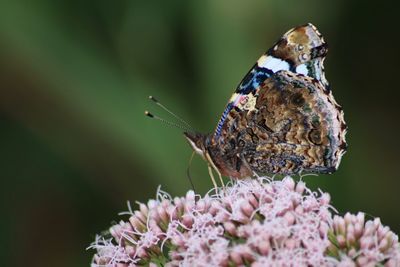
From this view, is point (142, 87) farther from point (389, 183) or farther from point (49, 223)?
point (389, 183)

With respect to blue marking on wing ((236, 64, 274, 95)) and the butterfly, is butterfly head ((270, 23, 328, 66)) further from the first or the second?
blue marking on wing ((236, 64, 274, 95))

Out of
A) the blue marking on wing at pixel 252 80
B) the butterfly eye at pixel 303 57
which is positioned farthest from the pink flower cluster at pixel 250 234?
the butterfly eye at pixel 303 57

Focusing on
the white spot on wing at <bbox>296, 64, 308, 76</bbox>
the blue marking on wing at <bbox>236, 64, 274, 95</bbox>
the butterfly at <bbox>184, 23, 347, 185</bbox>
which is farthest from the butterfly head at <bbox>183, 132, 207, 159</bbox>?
the white spot on wing at <bbox>296, 64, 308, 76</bbox>

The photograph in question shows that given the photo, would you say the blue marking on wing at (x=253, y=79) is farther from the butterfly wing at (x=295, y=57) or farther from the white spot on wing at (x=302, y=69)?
the white spot on wing at (x=302, y=69)

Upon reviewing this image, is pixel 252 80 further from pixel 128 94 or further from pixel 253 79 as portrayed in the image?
pixel 128 94

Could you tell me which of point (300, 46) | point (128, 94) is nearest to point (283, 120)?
point (300, 46)
